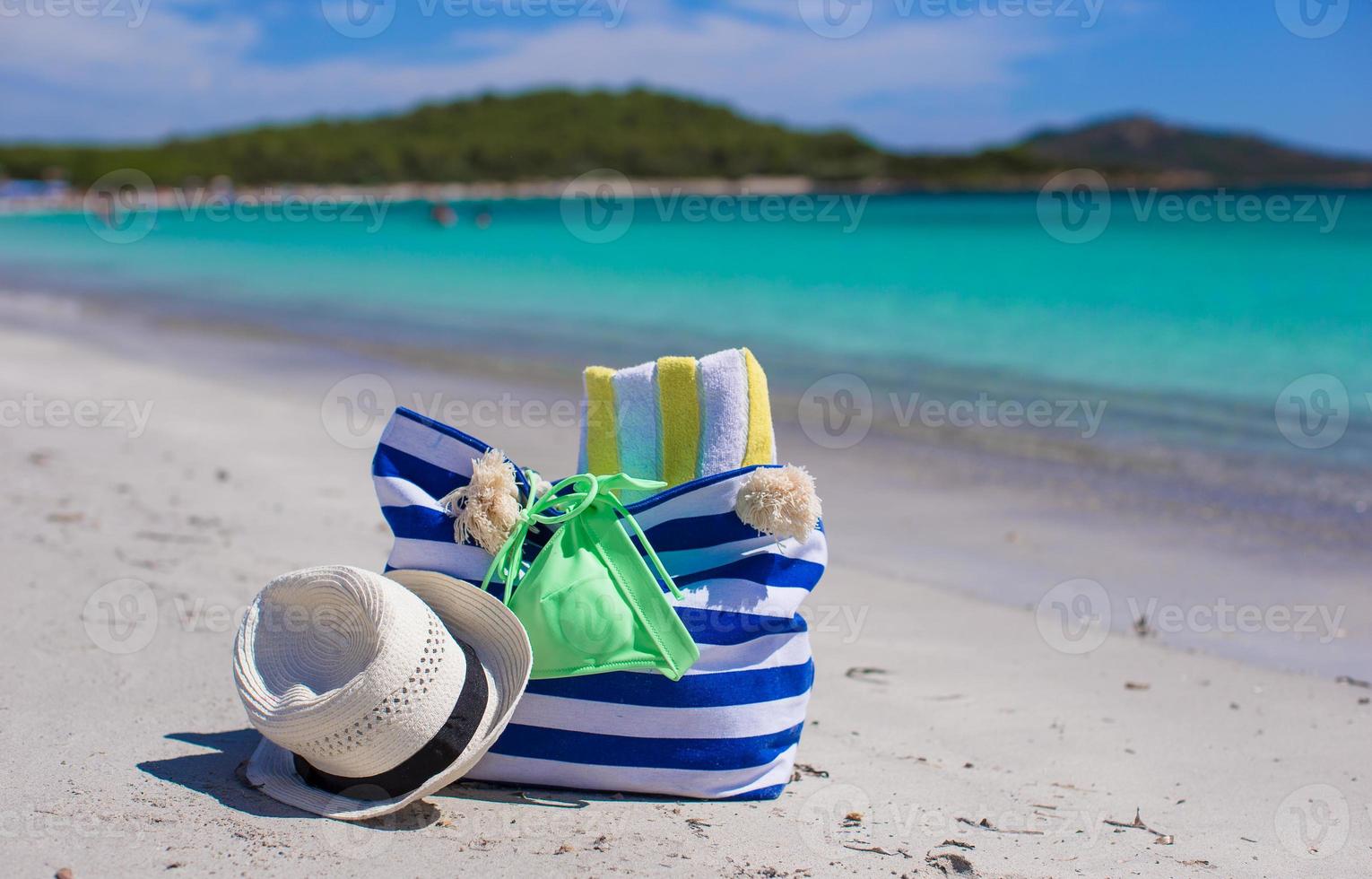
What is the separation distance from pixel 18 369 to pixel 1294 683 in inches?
411

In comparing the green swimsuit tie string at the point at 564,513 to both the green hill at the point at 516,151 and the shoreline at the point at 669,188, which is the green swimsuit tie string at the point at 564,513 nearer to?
the shoreline at the point at 669,188

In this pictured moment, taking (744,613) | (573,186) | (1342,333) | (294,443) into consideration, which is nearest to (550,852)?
(744,613)

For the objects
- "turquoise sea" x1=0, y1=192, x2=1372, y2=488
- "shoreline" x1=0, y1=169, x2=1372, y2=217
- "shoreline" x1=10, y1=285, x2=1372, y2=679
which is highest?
"shoreline" x1=0, y1=169, x2=1372, y2=217

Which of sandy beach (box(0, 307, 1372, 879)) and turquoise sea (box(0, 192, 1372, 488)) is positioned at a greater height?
turquoise sea (box(0, 192, 1372, 488))

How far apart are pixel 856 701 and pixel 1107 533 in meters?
2.79

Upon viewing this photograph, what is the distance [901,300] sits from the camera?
17781 millimetres

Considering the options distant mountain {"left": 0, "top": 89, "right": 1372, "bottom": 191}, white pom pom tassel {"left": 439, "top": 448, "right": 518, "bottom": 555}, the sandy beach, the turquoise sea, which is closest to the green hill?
distant mountain {"left": 0, "top": 89, "right": 1372, "bottom": 191}

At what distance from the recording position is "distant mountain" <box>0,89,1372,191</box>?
91.4m

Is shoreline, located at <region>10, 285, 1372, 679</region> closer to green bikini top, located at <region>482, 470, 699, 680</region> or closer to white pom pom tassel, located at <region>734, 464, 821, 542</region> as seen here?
white pom pom tassel, located at <region>734, 464, 821, 542</region>

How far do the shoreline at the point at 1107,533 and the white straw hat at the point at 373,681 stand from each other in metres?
2.93

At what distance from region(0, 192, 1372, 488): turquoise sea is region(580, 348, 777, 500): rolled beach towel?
591 centimetres

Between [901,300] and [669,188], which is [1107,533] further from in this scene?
[669,188]

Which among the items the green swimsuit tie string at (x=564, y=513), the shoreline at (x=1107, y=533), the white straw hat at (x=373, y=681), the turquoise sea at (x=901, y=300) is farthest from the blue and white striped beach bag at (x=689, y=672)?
the turquoise sea at (x=901, y=300)

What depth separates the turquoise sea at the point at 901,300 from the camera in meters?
10.6
